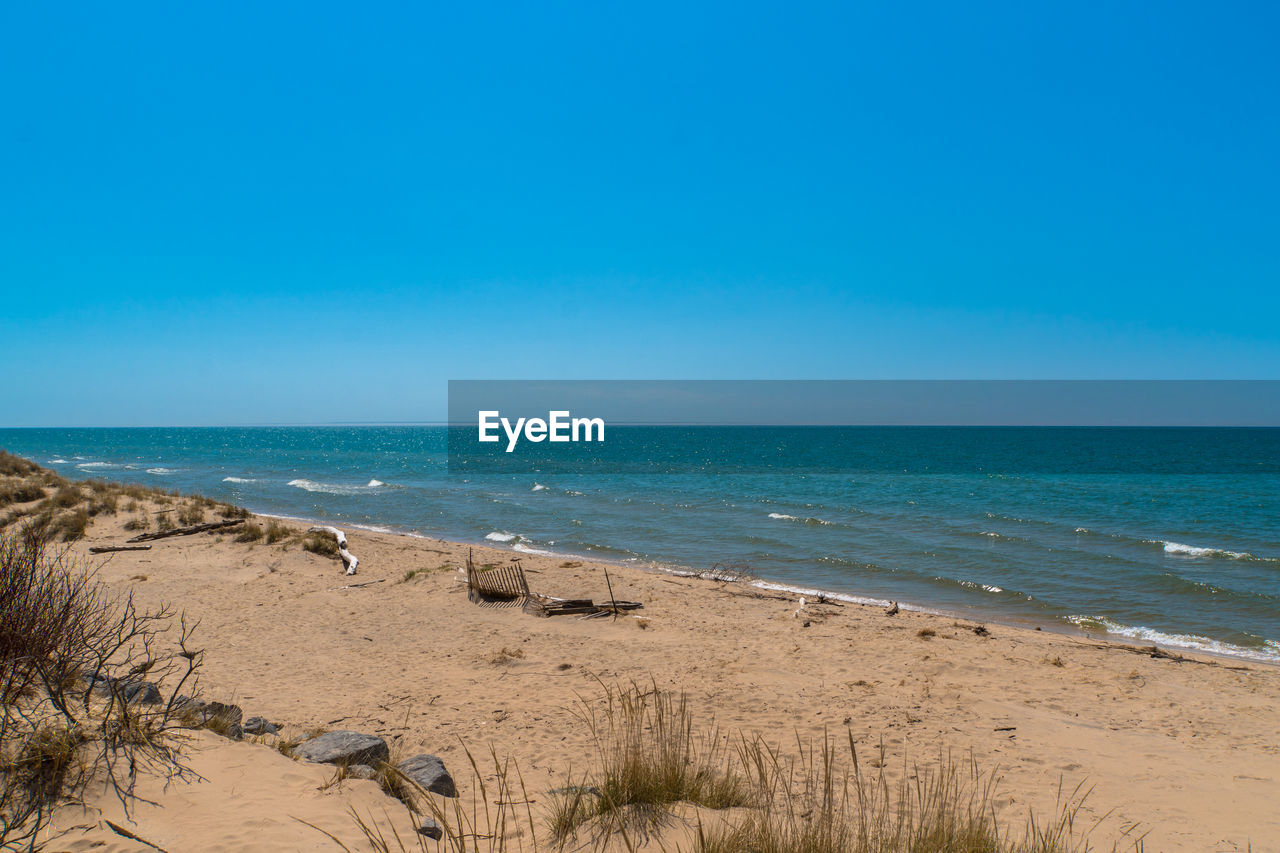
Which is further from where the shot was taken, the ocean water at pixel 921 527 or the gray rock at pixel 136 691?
the ocean water at pixel 921 527

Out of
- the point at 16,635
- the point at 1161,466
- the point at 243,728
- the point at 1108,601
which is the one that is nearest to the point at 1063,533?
the point at 1108,601

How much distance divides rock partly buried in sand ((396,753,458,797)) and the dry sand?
485 mm

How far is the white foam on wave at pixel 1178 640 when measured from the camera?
11875 millimetres

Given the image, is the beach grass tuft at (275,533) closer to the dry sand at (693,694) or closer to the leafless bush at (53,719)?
the dry sand at (693,694)

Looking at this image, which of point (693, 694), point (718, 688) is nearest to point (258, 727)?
point (693, 694)

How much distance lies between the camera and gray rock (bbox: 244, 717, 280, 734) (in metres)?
6.01

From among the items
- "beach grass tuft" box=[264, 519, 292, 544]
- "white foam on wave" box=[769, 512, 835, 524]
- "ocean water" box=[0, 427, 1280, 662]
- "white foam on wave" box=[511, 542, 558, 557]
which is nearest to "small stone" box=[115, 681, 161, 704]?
"beach grass tuft" box=[264, 519, 292, 544]

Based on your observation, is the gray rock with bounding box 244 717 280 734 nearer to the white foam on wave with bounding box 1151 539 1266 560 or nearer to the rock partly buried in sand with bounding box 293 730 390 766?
the rock partly buried in sand with bounding box 293 730 390 766

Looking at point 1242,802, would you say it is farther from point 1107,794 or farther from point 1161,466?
point 1161,466

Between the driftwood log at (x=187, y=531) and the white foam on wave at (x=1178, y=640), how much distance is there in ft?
67.9

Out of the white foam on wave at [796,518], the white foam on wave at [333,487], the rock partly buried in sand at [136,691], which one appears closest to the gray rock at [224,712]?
the rock partly buried in sand at [136,691]

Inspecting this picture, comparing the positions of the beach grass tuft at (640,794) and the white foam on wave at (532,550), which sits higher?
the beach grass tuft at (640,794)

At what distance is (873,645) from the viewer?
10977 millimetres

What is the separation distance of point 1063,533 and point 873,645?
16.0 m
